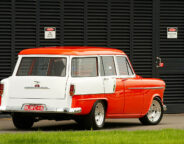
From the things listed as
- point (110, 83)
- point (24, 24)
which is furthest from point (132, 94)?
point (24, 24)

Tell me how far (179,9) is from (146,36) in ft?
4.20

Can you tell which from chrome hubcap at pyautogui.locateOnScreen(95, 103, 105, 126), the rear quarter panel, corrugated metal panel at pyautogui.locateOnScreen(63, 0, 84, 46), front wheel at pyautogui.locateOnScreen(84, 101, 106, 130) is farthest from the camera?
corrugated metal panel at pyautogui.locateOnScreen(63, 0, 84, 46)

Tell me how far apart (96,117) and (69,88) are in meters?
1.02

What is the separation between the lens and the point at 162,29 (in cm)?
2084

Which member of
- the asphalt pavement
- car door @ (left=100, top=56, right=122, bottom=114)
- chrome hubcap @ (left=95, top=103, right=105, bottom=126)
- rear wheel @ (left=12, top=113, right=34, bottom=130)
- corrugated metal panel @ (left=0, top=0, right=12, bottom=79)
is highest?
corrugated metal panel @ (left=0, top=0, right=12, bottom=79)

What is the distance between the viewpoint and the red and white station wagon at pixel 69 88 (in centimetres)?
1403

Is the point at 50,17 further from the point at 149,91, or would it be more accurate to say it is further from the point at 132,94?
the point at 132,94

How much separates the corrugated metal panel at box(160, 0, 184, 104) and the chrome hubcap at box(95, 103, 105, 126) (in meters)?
6.30

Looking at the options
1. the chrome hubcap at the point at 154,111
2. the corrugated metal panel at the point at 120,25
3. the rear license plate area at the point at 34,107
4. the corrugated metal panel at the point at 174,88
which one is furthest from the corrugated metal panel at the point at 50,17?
the rear license plate area at the point at 34,107

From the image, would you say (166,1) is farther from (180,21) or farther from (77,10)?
(77,10)

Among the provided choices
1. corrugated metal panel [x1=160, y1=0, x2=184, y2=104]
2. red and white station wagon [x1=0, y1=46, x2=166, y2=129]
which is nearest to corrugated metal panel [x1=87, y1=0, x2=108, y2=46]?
corrugated metal panel [x1=160, y1=0, x2=184, y2=104]

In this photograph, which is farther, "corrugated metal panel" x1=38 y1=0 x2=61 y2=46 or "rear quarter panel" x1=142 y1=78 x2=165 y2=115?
"corrugated metal panel" x1=38 y1=0 x2=61 y2=46

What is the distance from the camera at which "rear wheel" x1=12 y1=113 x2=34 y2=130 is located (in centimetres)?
1488

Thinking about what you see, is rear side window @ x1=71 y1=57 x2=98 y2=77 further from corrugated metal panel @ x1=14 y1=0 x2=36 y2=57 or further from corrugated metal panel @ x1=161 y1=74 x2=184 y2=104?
corrugated metal panel @ x1=161 y1=74 x2=184 y2=104
